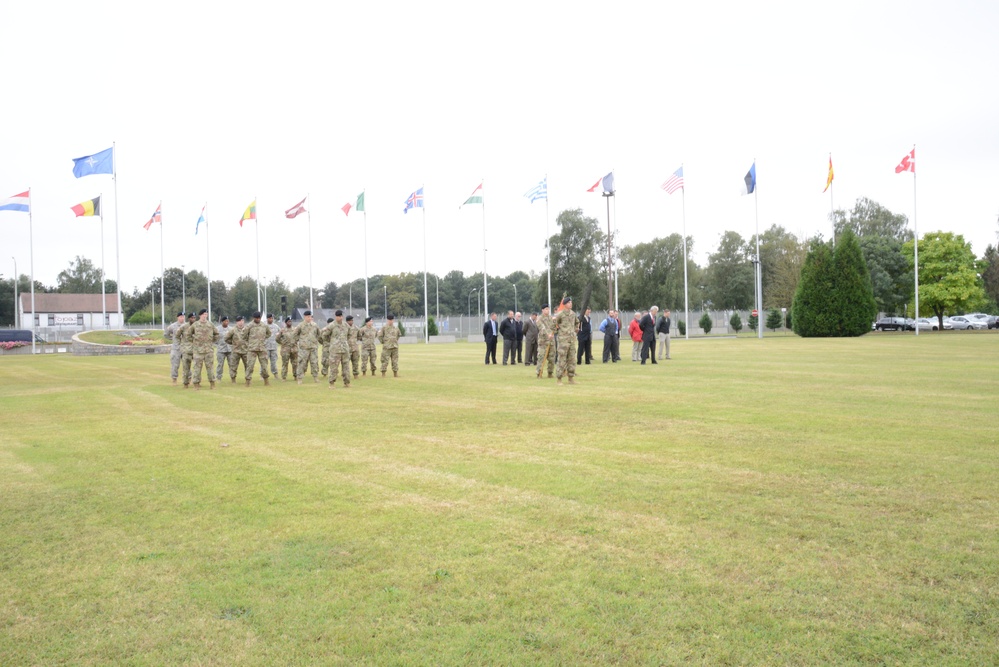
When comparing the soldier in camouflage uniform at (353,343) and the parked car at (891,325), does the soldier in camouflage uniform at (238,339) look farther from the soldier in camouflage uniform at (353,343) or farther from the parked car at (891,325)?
the parked car at (891,325)

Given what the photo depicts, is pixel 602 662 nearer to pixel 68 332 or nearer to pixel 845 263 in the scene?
pixel 845 263

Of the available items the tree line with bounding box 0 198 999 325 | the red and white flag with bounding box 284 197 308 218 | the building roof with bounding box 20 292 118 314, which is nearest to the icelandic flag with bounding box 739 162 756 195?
the tree line with bounding box 0 198 999 325

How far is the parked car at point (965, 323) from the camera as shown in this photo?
74.4 metres

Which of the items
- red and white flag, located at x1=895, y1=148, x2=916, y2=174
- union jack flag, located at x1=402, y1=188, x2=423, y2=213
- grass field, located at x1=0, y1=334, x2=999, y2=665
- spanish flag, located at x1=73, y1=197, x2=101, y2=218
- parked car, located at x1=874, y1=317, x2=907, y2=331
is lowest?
grass field, located at x1=0, y1=334, x2=999, y2=665

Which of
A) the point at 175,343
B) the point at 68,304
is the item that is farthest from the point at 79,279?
the point at 175,343

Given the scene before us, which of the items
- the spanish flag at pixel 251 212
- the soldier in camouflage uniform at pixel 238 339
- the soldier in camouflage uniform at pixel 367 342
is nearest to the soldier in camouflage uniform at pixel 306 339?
the soldier in camouflage uniform at pixel 238 339

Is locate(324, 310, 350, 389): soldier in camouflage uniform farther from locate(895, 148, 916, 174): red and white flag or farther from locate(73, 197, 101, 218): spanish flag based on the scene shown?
locate(895, 148, 916, 174): red and white flag

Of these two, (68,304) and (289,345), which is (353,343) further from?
(68,304)

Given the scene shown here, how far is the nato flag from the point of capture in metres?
40.8

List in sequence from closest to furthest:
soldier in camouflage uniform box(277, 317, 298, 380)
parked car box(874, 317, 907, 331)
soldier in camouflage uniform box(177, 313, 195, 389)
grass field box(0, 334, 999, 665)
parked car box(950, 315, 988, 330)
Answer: grass field box(0, 334, 999, 665), soldier in camouflage uniform box(177, 313, 195, 389), soldier in camouflage uniform box(277, 317, 298, 380), parked car box(874, 317, 907, 331), parked car box(950, 315, 988, 330)

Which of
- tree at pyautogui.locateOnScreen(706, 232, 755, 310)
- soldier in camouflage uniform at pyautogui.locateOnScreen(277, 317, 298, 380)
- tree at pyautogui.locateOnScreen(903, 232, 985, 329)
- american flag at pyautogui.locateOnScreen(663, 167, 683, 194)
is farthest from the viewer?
tree at pyautogui.locateOnScreen(706, 232, 755, 310)

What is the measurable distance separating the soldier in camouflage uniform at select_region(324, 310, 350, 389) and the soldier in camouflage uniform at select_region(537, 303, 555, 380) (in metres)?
5.23

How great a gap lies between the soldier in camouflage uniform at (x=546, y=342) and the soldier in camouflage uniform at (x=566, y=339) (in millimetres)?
1367

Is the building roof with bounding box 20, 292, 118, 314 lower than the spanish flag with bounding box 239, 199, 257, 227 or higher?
lower
